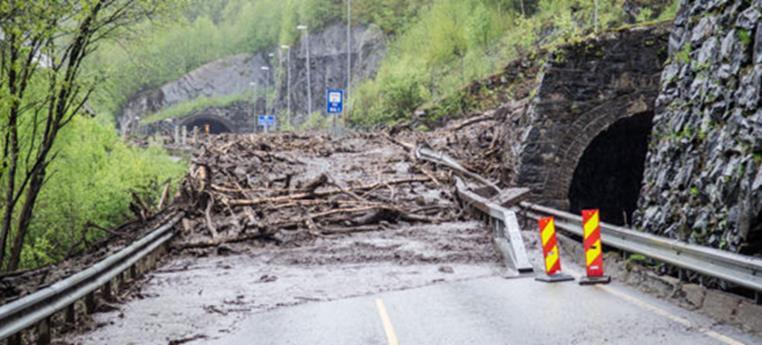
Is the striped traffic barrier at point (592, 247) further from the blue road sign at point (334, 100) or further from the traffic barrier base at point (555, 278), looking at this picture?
the blue road sign at point (334, 100)

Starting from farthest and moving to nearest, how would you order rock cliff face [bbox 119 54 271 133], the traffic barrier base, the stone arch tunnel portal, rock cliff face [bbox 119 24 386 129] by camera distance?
rock cliff face [bbox 119 54 271 133] → the stone arch tunnel portal → rock cliff face [bbox 119 24 386 129] → the traffic barrier base

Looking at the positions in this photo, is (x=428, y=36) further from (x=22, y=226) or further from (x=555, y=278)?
(x=555, y=278)

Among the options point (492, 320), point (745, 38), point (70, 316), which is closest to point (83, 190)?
point (70, 316)

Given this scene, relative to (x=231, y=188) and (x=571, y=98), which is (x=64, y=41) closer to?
(x=231, y=188)

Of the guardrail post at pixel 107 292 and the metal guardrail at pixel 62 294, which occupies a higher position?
the metal guardrail at pixel 62 294

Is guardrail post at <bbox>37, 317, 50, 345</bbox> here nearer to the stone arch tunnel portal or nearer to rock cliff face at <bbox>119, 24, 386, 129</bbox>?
rock cliff face at <bbox>119, 24, 386, 129</bbox>

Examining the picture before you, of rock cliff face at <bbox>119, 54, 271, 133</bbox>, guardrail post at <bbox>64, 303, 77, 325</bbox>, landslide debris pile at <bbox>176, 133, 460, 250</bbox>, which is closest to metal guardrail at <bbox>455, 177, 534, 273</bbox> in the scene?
landslide debris pile at <bbox>176, 133, 460, 250</bbox>

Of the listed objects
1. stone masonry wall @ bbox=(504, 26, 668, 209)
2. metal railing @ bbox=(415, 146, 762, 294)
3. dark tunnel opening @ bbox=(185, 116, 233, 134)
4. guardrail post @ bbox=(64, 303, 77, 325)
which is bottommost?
guardrail post @ bbox=(64, 303, 77, 325)

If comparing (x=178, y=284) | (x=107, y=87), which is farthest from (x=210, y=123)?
(x=178, y=284)

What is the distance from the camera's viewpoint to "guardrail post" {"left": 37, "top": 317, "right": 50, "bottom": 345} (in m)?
9.01

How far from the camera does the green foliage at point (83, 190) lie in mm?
30625

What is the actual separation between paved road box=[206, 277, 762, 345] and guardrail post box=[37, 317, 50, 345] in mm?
1955

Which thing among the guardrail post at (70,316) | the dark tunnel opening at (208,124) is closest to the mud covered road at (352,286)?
the guardrail post at (70,316)

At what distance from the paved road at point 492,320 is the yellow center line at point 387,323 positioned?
12mm
